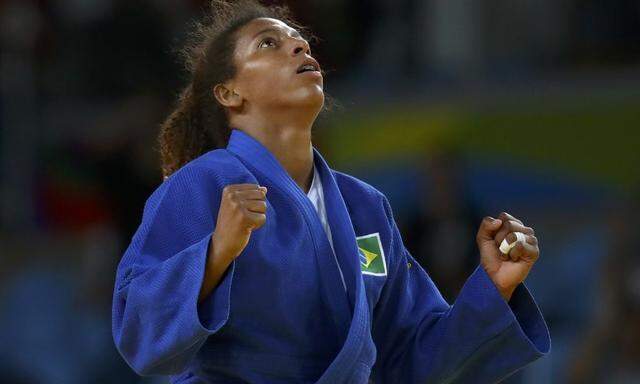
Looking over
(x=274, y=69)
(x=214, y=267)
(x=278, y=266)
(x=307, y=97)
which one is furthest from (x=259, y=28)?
(x=214, y=267)

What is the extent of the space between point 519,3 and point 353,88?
105cm

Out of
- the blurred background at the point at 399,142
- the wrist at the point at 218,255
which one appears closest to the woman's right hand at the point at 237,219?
the wrist at the point at 218,255

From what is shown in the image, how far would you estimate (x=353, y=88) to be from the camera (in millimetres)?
7156

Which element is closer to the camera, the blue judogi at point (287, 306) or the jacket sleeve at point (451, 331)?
the blue judogi at point (287, 306)

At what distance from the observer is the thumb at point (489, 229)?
2908mm

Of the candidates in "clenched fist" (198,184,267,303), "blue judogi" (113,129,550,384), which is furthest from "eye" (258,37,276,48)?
"clenched fist" (198,184,267,303)

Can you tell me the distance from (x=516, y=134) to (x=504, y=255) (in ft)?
12.7

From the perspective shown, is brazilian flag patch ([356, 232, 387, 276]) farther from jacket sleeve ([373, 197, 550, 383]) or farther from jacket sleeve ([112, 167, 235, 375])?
jacket sleeve ([112, 167, 235, 375])

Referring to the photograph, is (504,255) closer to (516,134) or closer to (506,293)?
(506,293)

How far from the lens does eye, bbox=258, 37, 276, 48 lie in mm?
3100

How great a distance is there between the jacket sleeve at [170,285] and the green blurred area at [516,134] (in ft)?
12.2

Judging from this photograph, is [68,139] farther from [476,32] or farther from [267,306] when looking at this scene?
[267,306]

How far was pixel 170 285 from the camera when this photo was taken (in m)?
2.59

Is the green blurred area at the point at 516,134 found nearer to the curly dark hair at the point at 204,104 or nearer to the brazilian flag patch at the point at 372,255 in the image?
the curly dark hair at the point at 204,104
